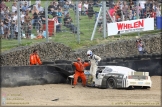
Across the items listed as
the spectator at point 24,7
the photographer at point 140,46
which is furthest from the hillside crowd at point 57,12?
the photographer at point 140,46

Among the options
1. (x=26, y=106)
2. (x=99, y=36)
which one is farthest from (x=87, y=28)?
(x=26, y=106)

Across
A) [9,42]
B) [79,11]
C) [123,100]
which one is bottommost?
[123,100]

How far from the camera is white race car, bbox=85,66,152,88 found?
18.3 meters

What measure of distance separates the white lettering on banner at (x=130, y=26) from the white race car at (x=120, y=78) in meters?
6.10

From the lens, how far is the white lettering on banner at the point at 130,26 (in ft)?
83.2

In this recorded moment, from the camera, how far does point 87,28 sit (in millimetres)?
24328

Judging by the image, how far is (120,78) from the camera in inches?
728

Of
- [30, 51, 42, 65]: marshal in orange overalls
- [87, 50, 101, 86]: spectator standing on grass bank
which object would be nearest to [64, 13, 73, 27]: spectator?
[30, 51, 42, 65]: marshal in orange overalls

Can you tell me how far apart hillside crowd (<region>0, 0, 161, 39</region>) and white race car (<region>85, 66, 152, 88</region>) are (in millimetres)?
4367

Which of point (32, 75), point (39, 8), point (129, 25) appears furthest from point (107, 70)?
point (129, 25)

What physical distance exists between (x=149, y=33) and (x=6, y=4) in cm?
924

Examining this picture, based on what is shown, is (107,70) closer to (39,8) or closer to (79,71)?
(79,71)

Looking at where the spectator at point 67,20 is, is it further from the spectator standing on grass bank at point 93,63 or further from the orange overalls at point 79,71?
Answer: the orange overalls at point 79,71

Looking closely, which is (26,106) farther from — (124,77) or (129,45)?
(129,45)
